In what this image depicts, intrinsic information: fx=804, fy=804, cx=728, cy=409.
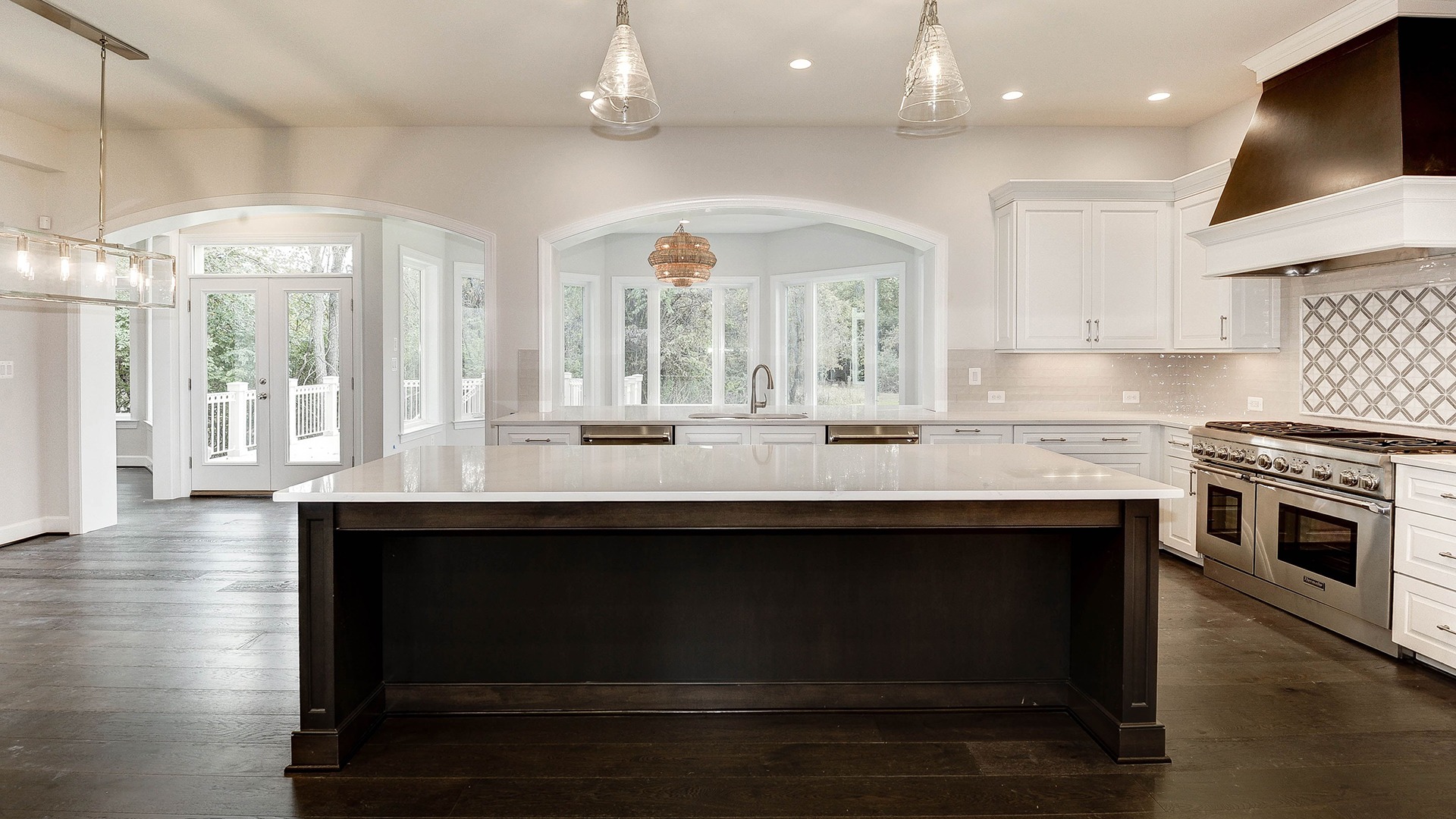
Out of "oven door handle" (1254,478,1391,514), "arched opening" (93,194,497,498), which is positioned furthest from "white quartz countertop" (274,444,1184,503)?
"arched opening" (93,194,497,498)

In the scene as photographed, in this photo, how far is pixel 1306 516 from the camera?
11.9ft

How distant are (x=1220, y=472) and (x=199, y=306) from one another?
798 centimetres

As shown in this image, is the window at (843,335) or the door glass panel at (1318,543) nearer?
the door glass panel at (1318,543)

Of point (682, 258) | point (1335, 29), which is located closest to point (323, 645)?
point (682, 258)

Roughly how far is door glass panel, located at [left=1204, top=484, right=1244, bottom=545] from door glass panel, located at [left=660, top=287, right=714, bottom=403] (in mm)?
5539

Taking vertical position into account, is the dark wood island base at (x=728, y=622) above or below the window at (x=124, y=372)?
below

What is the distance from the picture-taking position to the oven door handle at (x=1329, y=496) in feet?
10.7

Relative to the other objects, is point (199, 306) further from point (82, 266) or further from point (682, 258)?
point (682, 258)

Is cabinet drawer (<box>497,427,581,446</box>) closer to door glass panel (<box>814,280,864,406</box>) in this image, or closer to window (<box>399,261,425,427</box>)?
window (<box>399,261,425,427</box>)

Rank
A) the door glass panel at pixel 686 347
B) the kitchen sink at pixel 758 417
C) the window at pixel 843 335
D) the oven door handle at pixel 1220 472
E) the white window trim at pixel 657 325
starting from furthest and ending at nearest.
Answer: the door glass panel at pixel 686 347 < the white window trim at pixel 657 325 < the window at pixel 843 335 < the kitchen sink at pixel 758 417 < the oven door handle at pixel 1220 472

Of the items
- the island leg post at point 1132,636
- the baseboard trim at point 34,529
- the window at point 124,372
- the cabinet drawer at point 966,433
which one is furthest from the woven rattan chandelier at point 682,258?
the window at point 124,372

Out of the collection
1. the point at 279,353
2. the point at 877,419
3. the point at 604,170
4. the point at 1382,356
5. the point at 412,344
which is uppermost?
the point at 604,170

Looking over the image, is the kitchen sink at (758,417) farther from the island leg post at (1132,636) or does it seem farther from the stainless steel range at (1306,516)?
→ the island leg post at (1132,636)

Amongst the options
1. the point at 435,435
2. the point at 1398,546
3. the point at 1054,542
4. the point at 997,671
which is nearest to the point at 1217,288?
the point at 1398,546
